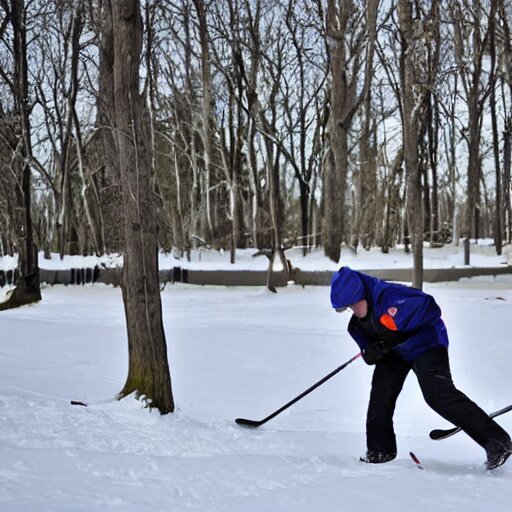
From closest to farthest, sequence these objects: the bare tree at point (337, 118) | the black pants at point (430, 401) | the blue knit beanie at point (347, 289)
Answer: the black pants at point (430, 401)
the blue knit beanie at point (347, 289)
the bare tree at point (337, 118)

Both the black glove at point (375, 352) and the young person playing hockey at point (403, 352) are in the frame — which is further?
the black glove at point (375, 352)

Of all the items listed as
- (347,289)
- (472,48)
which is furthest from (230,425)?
(472,48)

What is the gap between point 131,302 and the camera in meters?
6.30

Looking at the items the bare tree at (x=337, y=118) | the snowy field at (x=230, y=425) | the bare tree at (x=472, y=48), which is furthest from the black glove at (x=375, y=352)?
the bare tree at (x=472, y=48)

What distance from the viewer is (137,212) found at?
20.4ft

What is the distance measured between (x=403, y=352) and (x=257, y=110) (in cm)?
2073

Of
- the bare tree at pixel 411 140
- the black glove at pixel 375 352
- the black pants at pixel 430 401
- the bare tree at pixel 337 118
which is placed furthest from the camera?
the bare tree at pixel 337 118

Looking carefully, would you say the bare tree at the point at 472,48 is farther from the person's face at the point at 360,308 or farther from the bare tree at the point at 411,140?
the person's face at the point at 360,308

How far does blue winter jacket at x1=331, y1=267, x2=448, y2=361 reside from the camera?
4.61 m

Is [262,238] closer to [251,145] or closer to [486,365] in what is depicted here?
[251,145]

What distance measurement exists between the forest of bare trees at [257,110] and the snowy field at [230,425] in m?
5.23

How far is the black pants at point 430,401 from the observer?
4.49m

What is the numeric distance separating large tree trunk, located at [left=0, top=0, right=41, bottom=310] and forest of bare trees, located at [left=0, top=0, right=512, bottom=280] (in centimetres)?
5

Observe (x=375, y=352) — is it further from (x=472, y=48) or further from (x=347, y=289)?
(x=472, y=48)
